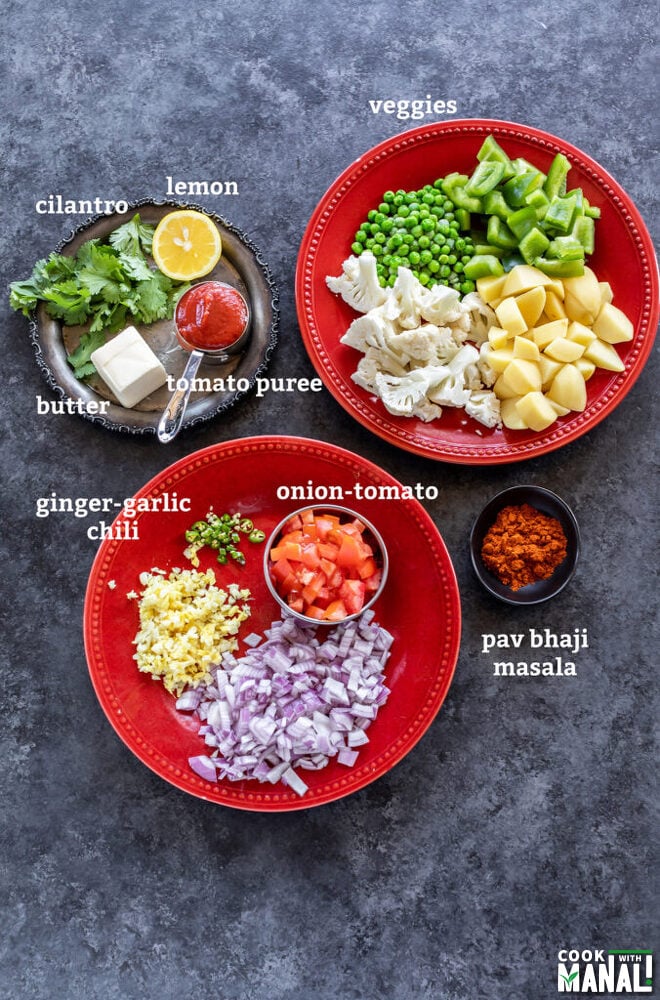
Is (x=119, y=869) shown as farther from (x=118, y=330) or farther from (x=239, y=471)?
(x=118, y=330)

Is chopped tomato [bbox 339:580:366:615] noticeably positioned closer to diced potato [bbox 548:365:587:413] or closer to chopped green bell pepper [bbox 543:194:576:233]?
diced potato [bbox 548:365:587:413]

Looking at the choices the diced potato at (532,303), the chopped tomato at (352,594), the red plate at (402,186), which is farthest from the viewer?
the red plate at (402,186)

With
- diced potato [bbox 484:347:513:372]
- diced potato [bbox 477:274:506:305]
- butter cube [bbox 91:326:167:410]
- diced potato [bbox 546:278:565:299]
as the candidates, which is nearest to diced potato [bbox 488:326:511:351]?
diced potato [bbox 484:347:513:372]

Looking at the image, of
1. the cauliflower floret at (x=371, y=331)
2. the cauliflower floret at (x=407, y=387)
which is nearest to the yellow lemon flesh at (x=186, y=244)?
the cauliflower floret at (x=371, y=331)

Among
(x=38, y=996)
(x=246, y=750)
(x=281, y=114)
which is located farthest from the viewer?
(x=281, y=114)

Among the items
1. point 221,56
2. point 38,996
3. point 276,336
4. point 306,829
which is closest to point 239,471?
point 276,336

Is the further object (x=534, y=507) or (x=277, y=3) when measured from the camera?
(x=277, y=3)

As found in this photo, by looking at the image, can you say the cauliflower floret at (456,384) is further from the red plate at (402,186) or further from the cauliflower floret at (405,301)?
the cauliflower floret at (405,301)
